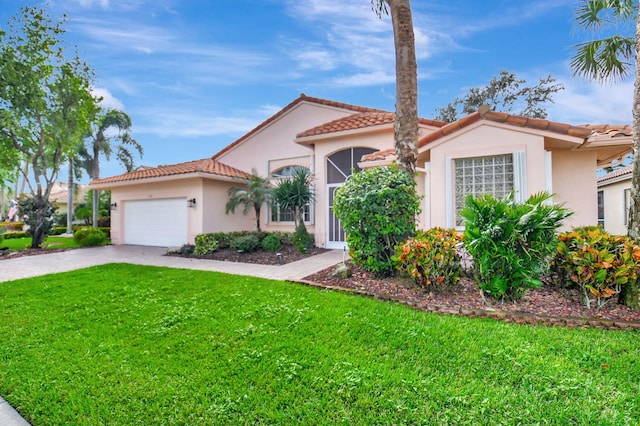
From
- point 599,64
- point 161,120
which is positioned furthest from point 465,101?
point 161,120

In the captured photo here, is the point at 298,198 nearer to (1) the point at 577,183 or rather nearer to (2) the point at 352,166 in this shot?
(2) the point at 352,166

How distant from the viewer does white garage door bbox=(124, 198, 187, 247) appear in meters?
15.1

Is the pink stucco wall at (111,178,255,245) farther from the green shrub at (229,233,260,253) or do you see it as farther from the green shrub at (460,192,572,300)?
the green shrub at (460,192,572,300)

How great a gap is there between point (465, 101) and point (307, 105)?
1839cm

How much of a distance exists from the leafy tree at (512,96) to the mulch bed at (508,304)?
2362 cm

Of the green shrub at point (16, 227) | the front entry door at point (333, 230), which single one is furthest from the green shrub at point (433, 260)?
the green shrub at point (16, 227)

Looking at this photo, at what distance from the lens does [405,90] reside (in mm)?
7828

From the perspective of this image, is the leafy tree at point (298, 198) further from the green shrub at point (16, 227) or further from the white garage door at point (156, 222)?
the green shrub at point (16, 227)

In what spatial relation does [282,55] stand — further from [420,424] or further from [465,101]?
[465,101]

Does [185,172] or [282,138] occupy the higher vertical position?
[282,138]

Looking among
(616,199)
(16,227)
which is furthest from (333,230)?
(16,227)

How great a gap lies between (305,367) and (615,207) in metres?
21.9

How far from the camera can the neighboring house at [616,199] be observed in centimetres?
1644

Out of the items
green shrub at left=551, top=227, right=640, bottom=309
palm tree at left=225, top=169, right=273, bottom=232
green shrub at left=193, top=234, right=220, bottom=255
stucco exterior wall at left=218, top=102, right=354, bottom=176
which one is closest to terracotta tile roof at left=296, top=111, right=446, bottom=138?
stucco exterior wall at left=218, top=102, right=354, bottom=176
